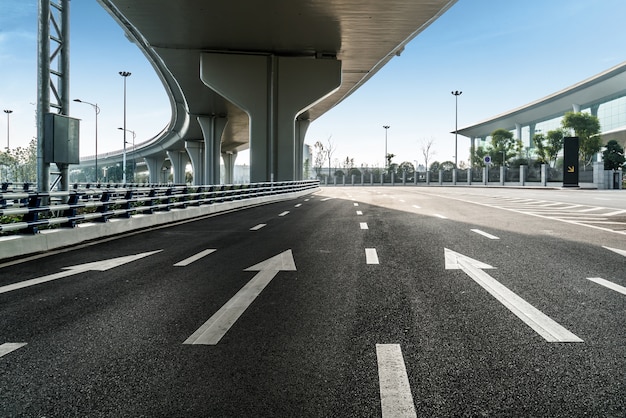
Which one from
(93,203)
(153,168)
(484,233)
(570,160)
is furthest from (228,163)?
(484,233)

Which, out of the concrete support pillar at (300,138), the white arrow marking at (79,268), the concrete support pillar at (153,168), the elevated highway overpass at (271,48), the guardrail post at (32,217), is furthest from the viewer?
the concrete support pillar at (153,168)

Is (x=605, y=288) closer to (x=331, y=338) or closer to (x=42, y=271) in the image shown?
(x=331, y=338)

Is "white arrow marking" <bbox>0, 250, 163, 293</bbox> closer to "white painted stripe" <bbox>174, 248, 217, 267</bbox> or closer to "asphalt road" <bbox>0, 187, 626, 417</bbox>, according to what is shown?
"asphalt road" <bbox>0, 187, 626, 417</bbox>

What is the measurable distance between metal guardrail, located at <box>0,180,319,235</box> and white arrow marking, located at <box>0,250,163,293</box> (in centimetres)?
193

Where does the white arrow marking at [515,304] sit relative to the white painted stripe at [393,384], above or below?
above

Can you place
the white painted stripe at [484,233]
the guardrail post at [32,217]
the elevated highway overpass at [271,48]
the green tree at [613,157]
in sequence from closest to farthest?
the guardrail post at [32,217] < the white painted stripe at [484,233] < the elevated highway overpass at [271,48] < the green tree at [613,157]

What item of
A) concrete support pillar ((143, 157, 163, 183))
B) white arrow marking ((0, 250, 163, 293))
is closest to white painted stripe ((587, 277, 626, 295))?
white arrow marking ((0, 250, 163, 293))

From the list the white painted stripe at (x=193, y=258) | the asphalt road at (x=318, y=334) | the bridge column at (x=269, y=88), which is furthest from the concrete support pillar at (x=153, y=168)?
the asphalt road at (x=318, y=334)

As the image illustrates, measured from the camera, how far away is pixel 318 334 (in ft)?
15.1

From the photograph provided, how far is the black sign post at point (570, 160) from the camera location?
53.0 metres

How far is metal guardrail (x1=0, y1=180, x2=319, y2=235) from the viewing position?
10.4 m

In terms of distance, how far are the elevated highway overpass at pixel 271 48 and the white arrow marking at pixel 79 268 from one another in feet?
57.2

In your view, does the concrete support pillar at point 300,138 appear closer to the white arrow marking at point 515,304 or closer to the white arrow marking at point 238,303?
the white arrow marking at point 238,303

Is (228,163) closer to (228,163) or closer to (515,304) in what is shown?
(228,163)
